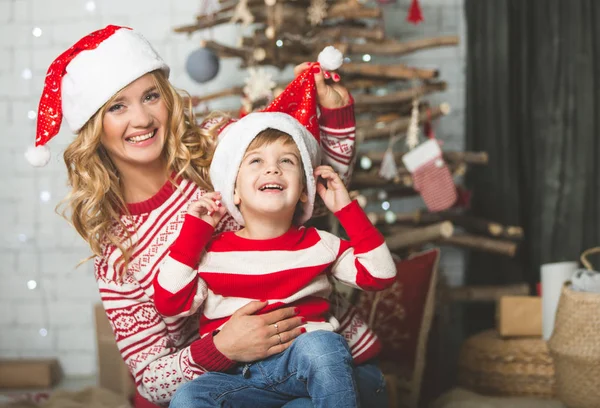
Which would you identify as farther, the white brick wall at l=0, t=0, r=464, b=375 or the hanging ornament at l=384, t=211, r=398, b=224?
the white brick wall at l=0, t=0, r=464, b=375

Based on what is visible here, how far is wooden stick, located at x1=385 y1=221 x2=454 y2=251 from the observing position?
3209 mm

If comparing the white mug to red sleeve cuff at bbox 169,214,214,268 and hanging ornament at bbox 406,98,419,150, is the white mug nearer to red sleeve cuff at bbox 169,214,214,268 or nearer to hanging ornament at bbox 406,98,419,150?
hanging ornament at bbox 406,98,419,150

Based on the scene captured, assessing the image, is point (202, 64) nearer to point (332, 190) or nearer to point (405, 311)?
point (405, 311)

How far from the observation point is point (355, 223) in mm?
1795

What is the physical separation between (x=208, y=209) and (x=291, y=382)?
1.57 feet

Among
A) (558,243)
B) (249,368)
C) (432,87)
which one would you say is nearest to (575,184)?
(558,243)

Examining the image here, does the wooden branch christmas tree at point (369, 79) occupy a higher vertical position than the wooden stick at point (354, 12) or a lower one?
lower

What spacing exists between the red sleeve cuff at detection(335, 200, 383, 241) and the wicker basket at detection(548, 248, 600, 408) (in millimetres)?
1321

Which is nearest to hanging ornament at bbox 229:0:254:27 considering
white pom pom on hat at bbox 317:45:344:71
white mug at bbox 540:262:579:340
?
white pom pom on hat at bbox 317:45:344:71

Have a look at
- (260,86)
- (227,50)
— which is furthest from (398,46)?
(227,50)

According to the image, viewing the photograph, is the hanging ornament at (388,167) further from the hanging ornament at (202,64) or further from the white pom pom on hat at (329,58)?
the white pom pom on hat at (329,58)

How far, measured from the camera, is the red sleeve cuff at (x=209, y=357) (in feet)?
5.66

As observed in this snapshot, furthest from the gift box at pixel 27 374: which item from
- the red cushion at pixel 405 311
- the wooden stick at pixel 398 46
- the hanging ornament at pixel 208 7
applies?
the wooden stick at pixel 398 46

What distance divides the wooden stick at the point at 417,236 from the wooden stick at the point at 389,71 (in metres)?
0.67
